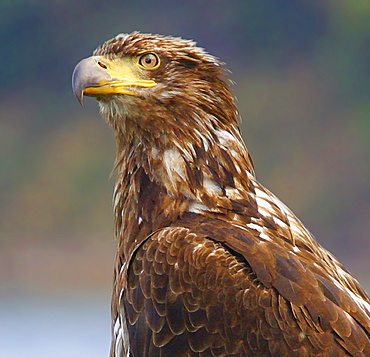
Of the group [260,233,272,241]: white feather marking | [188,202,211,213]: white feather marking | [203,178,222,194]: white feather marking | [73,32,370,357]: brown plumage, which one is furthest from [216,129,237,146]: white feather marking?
[260,233,272,241]: white feather marking

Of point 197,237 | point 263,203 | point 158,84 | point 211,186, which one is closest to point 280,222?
point 263,203

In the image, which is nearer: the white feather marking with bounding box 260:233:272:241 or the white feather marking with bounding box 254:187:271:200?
the white feather marking with bounding box 260:233:272:241

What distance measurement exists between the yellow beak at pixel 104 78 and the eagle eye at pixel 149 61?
4cm

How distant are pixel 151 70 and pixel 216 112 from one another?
1.00 ft

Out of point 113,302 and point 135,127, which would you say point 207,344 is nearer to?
point 113,302

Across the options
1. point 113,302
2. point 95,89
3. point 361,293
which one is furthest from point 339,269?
point 95,89

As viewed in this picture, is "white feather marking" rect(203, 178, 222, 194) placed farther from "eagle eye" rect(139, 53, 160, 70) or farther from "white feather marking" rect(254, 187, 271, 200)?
"eagle eye" rect(139, 53, 160, 70)

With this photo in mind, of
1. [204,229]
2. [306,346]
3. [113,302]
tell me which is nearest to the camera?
[306,346]

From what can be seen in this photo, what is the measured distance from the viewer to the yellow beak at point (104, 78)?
375cm

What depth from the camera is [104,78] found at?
12.4 feet

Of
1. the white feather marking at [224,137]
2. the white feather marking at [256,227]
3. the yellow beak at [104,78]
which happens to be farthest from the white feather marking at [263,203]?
the yellow beak at [104,78]

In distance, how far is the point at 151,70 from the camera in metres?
3.88

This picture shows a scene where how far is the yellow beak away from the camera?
12.3ft

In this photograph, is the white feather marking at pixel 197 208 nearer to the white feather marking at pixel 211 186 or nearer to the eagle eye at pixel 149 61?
the white feather marking at pixel 211 186
